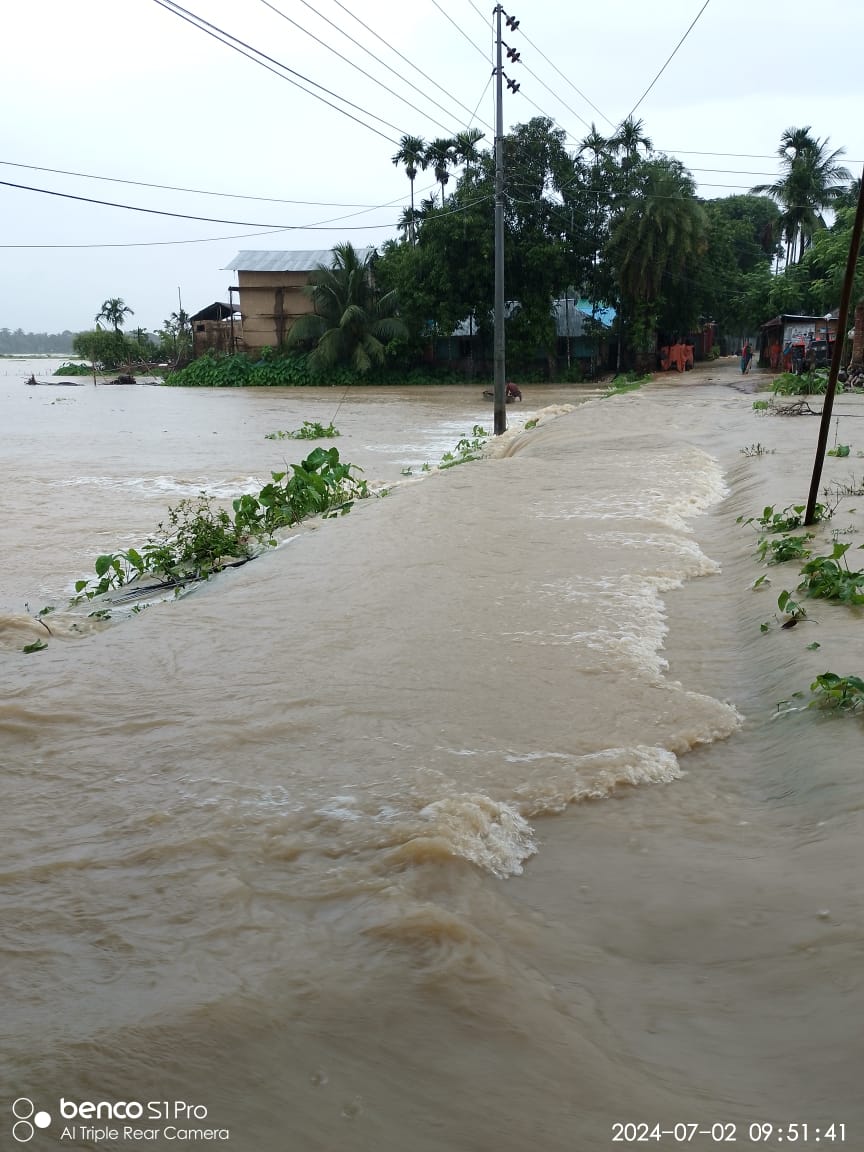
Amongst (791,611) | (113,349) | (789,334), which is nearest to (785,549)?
(791,611)

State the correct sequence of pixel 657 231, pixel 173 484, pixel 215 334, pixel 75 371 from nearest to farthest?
1. pixel 173 484
2. pixel 657 231
3. pixel 215 334
4. pixel 75 371

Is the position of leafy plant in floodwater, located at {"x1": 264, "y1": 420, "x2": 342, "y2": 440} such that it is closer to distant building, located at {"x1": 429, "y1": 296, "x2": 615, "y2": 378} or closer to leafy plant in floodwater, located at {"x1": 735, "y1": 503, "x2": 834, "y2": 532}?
leafy plant in floodwater, located at {"x1": 735, "y1": 503, "x2": 834, "y2": 532}

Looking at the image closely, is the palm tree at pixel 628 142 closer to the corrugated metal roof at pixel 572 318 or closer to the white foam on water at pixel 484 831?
the corrugated metal roof at pixel 572 318

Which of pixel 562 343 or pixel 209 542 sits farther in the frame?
pixel 562 343

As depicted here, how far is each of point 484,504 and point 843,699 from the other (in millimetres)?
6339

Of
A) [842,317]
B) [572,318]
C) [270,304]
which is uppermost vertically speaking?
[270,304]

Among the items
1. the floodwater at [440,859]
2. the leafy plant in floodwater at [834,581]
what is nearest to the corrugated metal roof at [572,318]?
the floodwater at [440,859]

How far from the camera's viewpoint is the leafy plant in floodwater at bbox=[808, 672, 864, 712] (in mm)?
4219

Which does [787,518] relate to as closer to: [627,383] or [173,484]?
[173,484]

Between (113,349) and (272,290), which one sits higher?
(272,290)

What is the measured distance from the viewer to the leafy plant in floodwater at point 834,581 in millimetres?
5645

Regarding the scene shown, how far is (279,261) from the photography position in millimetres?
47906

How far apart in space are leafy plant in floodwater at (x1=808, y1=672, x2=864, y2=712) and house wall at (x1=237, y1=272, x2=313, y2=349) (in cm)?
4576

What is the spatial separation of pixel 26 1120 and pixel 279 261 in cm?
4932
